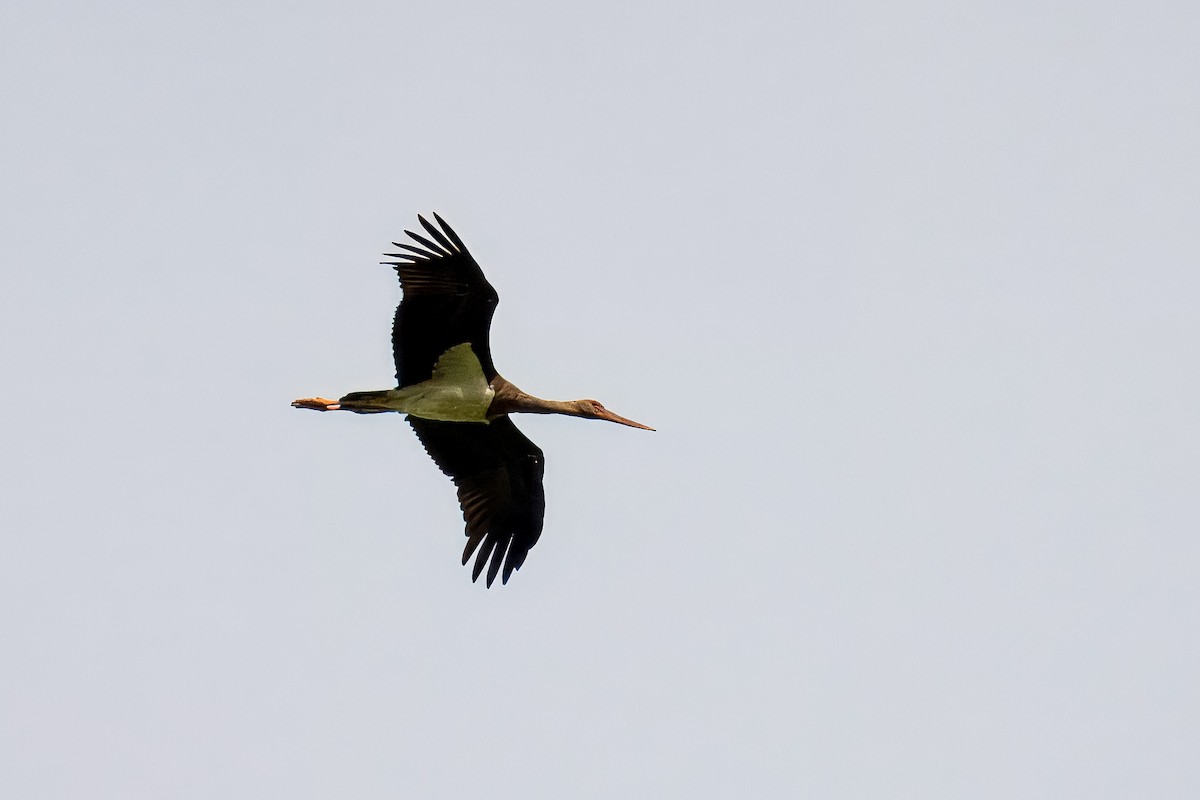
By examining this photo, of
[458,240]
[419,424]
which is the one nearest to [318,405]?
[419,424]

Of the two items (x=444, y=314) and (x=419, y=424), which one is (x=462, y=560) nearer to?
(x=419, y=424)

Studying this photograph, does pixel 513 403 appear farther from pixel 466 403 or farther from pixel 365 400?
pixel 365 400

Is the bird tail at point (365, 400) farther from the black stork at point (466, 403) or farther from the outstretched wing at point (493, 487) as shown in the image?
the outstretched wing at point (493, 487)

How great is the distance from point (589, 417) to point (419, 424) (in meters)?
1.80

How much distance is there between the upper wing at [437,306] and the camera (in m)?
16.7

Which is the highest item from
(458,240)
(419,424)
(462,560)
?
(458,240)

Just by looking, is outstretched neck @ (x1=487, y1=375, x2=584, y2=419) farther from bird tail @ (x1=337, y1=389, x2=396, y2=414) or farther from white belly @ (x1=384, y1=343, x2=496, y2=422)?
bird tail @ (x1=337, y1=389, x2=396, y2=414)

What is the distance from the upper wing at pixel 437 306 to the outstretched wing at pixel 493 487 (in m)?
1.21

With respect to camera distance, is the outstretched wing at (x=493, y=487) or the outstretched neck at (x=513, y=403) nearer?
the outstretched neck at (x=513, y=403)

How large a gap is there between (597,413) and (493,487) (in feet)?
4.51

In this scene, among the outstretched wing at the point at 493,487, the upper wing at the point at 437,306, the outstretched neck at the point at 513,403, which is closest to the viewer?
the upper wing at the point at 437,306

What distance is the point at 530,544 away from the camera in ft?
61.7

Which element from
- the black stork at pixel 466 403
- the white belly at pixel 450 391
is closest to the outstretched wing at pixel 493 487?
the black stork at pixel 466 403

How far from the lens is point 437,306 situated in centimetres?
1709
